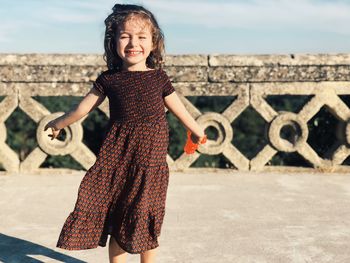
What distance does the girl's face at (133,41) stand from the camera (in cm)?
240

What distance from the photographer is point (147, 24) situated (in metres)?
2.43

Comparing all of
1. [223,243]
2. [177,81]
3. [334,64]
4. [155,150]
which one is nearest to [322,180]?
[334,64]

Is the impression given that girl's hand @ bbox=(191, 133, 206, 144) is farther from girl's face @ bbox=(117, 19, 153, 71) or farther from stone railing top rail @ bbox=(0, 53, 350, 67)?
stone railing top rail @ bbox=(0, 53, 350, 67)

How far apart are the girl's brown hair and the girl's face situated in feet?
0.09

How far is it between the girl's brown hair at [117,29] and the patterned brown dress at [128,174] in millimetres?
97

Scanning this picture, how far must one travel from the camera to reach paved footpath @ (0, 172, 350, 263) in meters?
2.90

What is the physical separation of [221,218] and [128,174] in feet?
4.18

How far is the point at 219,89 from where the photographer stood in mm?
4906

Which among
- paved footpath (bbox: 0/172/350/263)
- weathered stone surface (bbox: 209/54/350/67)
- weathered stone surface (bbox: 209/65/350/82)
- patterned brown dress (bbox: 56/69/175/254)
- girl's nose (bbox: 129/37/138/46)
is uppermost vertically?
girl's nose (bbox: 129/37/138/46)

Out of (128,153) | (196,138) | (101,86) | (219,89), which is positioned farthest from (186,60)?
(128,153)

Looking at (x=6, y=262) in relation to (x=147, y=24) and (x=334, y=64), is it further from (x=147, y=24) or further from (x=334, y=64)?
(x=334, y=64)

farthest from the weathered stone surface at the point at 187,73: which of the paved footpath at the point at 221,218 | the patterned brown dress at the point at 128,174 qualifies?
the patterned brown dress at the point at 128,174

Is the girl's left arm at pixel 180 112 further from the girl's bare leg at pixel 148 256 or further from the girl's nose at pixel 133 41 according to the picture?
the girl's bare leg at pixel 148 256

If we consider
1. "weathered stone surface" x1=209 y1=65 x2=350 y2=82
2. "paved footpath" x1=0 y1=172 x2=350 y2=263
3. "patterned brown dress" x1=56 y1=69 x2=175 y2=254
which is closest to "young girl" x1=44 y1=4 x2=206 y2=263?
"patterned brown dress" x1=56 y1=69 x2=175 y2=254
